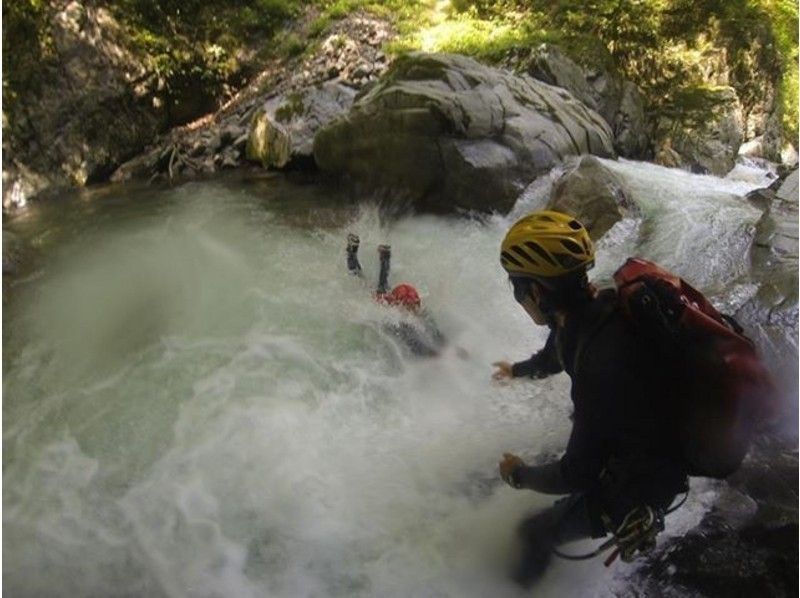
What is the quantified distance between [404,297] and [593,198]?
2.99m

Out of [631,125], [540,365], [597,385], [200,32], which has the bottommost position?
[631,125]

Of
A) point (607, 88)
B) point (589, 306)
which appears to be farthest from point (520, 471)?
point (607, 88)

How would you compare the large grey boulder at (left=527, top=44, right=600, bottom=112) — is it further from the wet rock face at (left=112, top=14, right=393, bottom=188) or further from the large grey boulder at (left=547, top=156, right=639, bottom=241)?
the large grey boulder at (left=547, top=156, right=639, bottom=241)

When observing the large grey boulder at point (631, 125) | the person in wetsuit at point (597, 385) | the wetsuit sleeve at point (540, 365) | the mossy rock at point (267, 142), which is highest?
the person in wetsuit at point (597, 385)

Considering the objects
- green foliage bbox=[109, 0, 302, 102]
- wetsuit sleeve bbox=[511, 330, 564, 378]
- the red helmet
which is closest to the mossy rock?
green foliage bbox=[109, 0, 302, 102]

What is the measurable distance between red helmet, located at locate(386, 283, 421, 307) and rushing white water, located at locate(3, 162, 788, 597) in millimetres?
163

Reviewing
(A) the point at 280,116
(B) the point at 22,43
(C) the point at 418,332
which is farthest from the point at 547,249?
(B) the point at 22,43

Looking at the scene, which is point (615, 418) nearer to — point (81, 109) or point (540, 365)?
point (540, 365)

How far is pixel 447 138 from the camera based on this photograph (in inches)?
322

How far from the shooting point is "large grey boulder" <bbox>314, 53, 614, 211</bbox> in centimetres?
812

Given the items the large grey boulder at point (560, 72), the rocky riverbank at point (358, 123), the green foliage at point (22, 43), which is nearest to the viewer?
the rocky riverbank at point (358, 123)

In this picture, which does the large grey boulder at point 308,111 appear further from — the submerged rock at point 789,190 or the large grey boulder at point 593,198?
the submerged rock at point 789,190

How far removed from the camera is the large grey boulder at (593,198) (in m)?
7.07

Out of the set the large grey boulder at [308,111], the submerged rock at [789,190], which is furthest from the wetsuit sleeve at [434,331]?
the large grey boulder at [308,111]
